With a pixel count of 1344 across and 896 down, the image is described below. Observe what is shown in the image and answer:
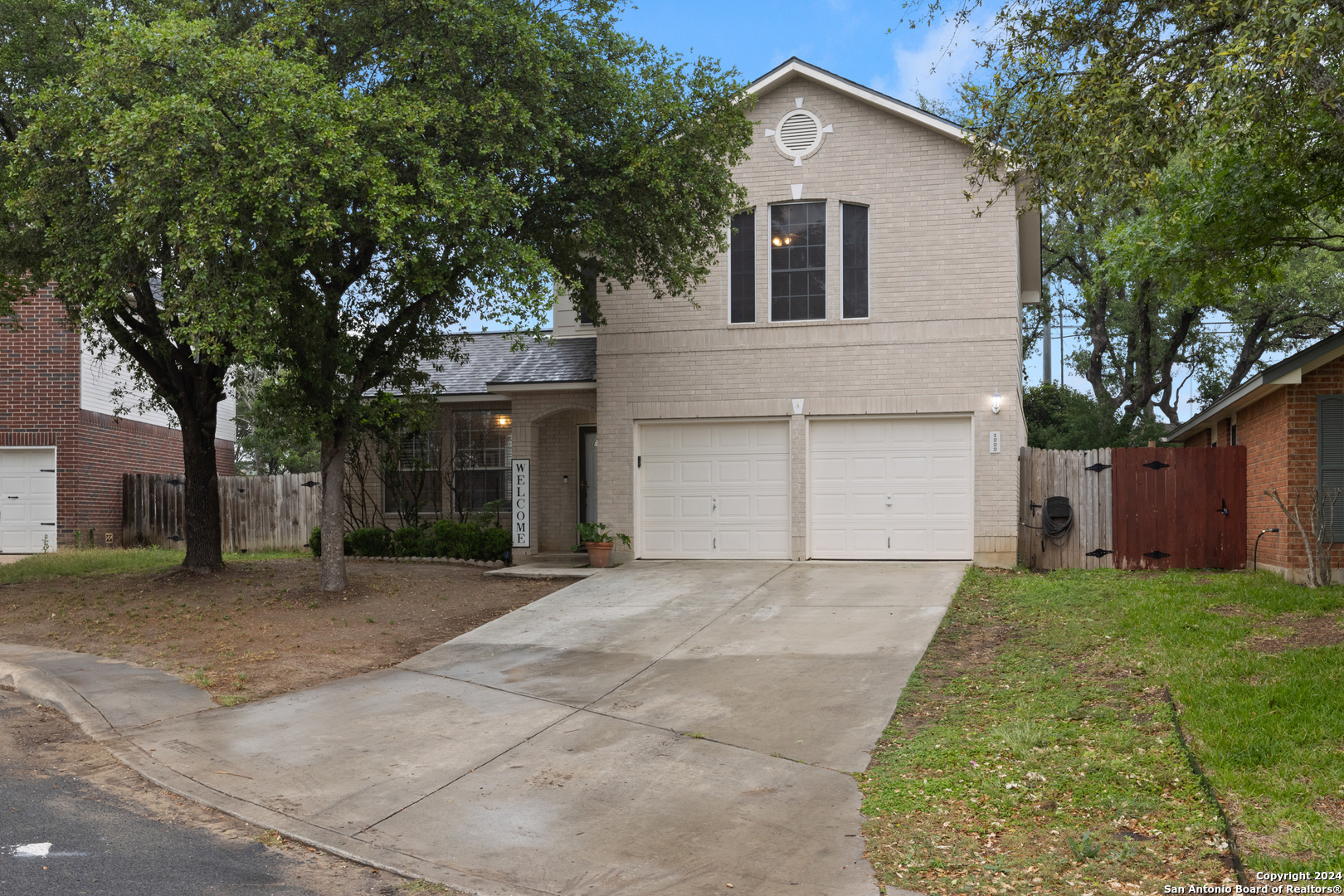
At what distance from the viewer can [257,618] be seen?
11742 mm

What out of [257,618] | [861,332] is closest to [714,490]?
[861,332]

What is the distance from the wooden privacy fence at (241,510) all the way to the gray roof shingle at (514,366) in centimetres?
388

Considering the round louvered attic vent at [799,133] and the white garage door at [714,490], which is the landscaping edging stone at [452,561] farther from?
the round louvered attic vent at [799,133]

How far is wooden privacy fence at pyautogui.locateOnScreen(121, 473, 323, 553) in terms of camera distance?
21.3 meters

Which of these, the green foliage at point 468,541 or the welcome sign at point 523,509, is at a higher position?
the welcome sign at point 523,509

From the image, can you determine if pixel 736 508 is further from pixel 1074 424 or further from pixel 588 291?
pixel 1074 424

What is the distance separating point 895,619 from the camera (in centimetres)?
1088

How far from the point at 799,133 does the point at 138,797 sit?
12874 millimetres

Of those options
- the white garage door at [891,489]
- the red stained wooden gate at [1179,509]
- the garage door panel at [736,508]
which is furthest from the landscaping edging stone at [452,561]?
the red stained wooden gate at [1179,509]

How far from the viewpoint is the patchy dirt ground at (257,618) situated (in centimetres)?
962

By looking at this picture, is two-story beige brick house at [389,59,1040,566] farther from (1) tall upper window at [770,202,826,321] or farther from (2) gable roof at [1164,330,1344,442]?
(2) gable roof at [1164,330,1344,442]

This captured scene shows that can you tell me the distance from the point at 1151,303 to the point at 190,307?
2801 centimetres

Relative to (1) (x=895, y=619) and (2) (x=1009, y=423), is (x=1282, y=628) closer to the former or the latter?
A: (1) (x=895, y=619)

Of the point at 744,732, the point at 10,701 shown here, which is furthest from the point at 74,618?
the point at 744,732
